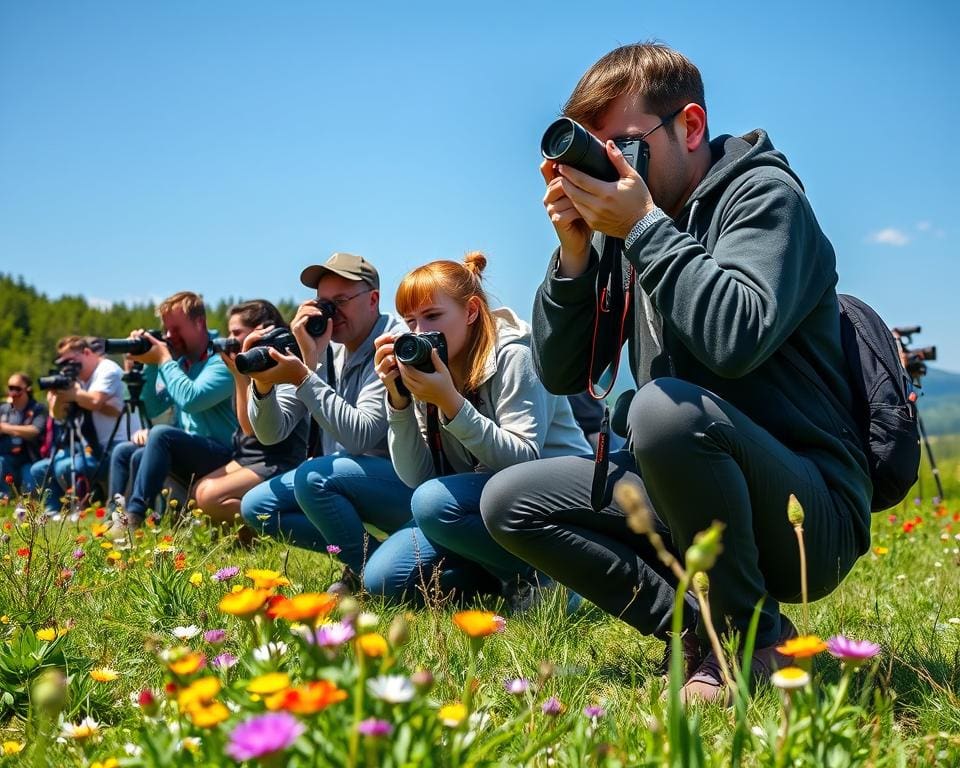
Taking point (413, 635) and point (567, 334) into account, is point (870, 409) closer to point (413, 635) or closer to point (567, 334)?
point (567, 334)

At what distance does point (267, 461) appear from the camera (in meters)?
4.61

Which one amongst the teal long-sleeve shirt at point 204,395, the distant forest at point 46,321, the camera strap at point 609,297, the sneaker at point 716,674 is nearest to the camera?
the sneaker at point 716,674

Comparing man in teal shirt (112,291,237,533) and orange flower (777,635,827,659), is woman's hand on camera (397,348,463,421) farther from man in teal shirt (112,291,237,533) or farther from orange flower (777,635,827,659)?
man in teal shirt (112,291,237,533)

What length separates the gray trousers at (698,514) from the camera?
5.78 feet

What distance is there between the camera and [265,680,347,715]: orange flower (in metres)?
0.85

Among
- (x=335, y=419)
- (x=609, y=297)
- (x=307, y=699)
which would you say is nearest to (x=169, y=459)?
(x=335, y=419)

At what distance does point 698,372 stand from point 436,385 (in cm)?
91

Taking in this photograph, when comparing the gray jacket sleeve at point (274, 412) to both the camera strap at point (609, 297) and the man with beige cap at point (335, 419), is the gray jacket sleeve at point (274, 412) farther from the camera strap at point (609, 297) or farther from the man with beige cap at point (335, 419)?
the camera strap at point (609, 297)

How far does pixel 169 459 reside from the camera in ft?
16.2

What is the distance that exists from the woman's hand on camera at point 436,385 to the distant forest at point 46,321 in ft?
125

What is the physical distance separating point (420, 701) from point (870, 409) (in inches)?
49.3

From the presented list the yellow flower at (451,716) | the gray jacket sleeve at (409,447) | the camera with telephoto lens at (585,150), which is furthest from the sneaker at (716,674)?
the gray jacket sleeve at (409,447)

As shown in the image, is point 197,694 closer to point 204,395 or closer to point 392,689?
point 392,689

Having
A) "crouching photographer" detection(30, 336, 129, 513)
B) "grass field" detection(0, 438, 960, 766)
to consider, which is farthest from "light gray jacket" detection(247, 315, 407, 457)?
"crouching photographer" detection(30, 336, 129, 513)
